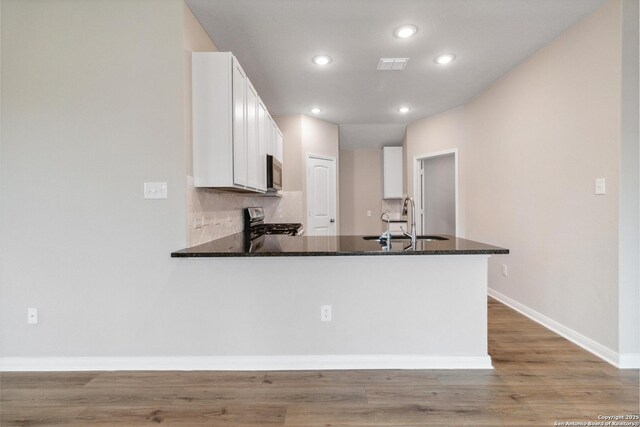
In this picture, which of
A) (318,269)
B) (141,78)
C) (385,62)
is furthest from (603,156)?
(141,78)

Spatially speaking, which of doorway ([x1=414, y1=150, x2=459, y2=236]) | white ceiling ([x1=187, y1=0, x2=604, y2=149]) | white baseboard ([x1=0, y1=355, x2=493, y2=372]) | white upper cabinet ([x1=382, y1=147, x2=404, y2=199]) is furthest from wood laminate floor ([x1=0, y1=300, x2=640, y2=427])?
white upper cabinet ([x1=382, y1=147, x2=404, y2=199])

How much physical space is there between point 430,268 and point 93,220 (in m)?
2.32

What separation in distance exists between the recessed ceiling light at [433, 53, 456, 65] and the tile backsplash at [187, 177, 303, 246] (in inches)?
93.4

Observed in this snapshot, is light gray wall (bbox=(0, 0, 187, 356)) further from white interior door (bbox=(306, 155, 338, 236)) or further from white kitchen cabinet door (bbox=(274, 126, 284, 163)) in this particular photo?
white interior door (bbox=(306, 155, 338, 236))

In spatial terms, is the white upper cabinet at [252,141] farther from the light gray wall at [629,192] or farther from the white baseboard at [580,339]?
the white baseboard at [580,339]

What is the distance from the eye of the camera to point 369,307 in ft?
7.38

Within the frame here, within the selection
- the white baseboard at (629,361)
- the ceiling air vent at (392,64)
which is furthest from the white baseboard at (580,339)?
the ceiling air vent at (392,64)

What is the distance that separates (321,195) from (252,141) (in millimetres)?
2499

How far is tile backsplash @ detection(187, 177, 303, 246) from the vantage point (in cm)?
235

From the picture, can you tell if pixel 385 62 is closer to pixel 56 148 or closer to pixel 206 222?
pixel 206 222

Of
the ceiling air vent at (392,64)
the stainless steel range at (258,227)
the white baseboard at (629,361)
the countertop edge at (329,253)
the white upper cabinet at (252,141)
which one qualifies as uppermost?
the ceiling air vent at (392,64)

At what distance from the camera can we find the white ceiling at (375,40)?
2.32 meters

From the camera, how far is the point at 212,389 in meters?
2.00

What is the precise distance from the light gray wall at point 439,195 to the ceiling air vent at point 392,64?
79.7 inches
